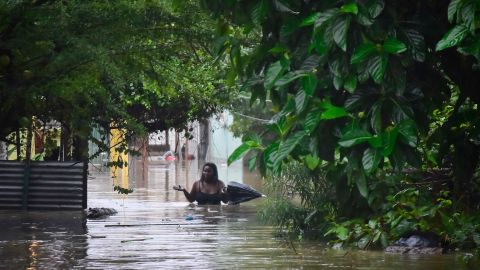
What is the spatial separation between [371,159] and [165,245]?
8.72 m

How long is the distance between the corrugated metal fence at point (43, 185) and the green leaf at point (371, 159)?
14.1 m

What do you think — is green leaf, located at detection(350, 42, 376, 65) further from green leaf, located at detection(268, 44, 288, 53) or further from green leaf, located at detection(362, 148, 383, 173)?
green leaf, located at detection(268, 44, 288, 53)

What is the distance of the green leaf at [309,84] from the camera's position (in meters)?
5.29

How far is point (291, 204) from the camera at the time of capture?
1464 centimetres

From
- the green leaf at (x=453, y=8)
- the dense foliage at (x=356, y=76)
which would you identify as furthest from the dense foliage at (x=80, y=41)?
the green leaf at (x=453, y=8)

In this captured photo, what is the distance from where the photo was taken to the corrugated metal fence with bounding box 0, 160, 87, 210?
61.8ft

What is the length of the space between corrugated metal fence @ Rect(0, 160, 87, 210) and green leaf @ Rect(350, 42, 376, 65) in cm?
1420

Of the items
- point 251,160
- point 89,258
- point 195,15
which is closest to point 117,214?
point 89,258

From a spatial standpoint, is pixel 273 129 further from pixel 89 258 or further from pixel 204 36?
pixel 89 258

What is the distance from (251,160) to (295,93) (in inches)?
20.0

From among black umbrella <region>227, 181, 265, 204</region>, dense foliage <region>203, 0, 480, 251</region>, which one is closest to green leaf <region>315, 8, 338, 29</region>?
dense foliage <region>203, 0, 480, 251</region>

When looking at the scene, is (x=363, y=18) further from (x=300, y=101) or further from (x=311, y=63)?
(x=300, y=101)

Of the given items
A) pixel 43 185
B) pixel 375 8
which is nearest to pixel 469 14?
pixel 375 8

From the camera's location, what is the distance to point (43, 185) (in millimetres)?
19016
